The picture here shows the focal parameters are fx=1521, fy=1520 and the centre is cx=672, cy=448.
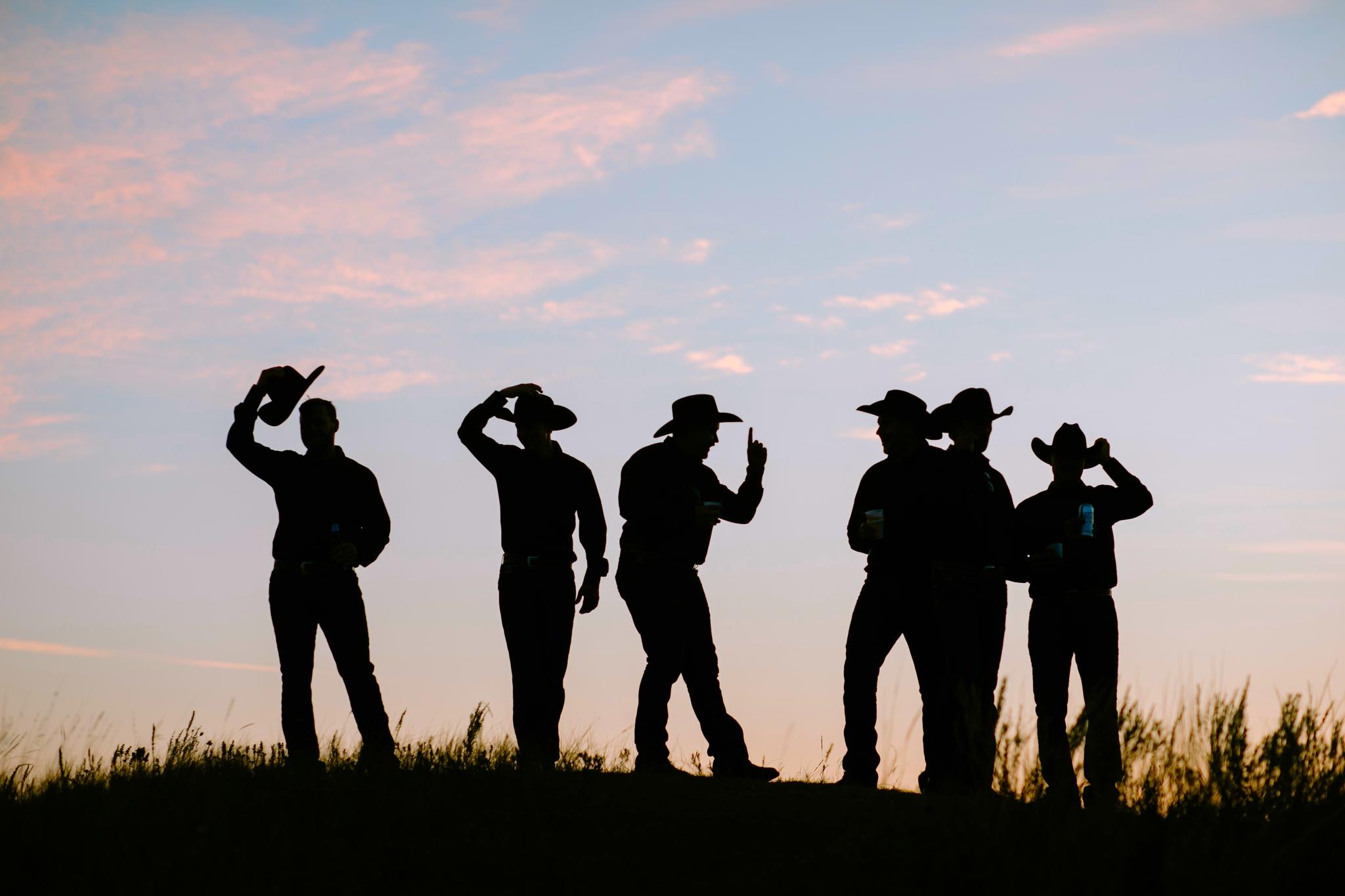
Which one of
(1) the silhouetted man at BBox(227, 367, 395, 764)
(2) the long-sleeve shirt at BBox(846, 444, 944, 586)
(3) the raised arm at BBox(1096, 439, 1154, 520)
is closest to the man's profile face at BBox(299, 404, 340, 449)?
(1) the silhouetted man at BBox(227, 367, 395, 764)

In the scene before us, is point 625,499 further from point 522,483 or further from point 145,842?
point 145,842

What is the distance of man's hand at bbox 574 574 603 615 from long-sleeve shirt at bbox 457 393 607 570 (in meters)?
0.08

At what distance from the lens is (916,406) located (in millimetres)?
10031

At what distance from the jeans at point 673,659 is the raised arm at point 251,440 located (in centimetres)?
248

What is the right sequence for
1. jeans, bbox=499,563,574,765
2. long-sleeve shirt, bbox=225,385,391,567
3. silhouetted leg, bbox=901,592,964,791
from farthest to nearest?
jeans, bbox=499,563,574,765, long-sleeve shirt, bbox=225,385,391,567, silhouetted leg, bbox=901,592,964,791

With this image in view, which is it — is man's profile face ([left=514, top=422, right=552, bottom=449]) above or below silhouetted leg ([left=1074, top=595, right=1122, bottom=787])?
above

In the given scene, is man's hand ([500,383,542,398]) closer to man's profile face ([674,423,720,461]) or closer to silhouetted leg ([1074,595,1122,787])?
man's profile face ([674,423,720,461])

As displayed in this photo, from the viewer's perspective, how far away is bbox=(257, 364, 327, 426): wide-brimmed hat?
9.90 meters

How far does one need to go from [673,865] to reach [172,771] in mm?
3605

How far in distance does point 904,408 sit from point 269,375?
4.16 m

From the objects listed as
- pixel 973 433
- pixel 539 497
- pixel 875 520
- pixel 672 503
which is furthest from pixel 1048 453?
pixel 539 497

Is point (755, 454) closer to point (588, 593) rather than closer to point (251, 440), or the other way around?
point (588, 593)

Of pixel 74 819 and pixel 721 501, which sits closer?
pixel 74 819

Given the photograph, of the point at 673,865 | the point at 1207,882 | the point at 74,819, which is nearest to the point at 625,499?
the point at 673,865
